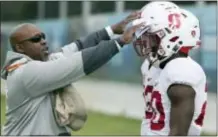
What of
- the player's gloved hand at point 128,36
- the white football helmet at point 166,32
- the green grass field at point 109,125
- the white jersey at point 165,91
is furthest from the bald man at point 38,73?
the green grass field at point 109,125

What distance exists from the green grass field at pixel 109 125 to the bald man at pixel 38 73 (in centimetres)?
565

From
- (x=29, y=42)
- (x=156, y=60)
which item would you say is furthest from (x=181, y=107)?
(x=29, y=42)

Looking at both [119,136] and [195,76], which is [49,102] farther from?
[119,136]

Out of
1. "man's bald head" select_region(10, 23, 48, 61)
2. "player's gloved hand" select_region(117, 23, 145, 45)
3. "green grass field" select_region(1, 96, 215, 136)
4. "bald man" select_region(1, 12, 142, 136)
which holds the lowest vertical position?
"green grass field" select_region(1, 96, 215, 136)

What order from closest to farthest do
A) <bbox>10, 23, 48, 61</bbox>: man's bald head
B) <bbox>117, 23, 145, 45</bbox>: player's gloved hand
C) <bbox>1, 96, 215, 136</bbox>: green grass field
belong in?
<bbox>117, 23, 145, 45</bbox>: player's gloved hand, <bbox>10, 23, 48, 61</bbox>: man's bald head, <bbox>1, 96, 215, 136</bbox>: green grass field

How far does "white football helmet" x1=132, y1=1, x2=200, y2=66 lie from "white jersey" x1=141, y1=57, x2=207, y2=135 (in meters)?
0.08

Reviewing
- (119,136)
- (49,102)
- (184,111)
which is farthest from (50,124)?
(119,136)

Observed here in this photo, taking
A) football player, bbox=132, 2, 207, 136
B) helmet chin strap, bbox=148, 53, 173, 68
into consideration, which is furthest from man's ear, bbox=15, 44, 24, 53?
helmet chin strap, bbox=148, 53, 173, 68

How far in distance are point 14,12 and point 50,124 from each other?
15202mm

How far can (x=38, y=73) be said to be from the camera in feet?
14.4

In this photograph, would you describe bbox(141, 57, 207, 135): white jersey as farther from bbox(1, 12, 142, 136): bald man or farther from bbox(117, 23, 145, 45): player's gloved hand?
bbox(1, 12, 142, 136): bald man

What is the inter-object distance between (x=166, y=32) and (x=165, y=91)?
35 cm

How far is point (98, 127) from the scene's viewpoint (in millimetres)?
11656

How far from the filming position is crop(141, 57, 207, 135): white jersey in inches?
151
